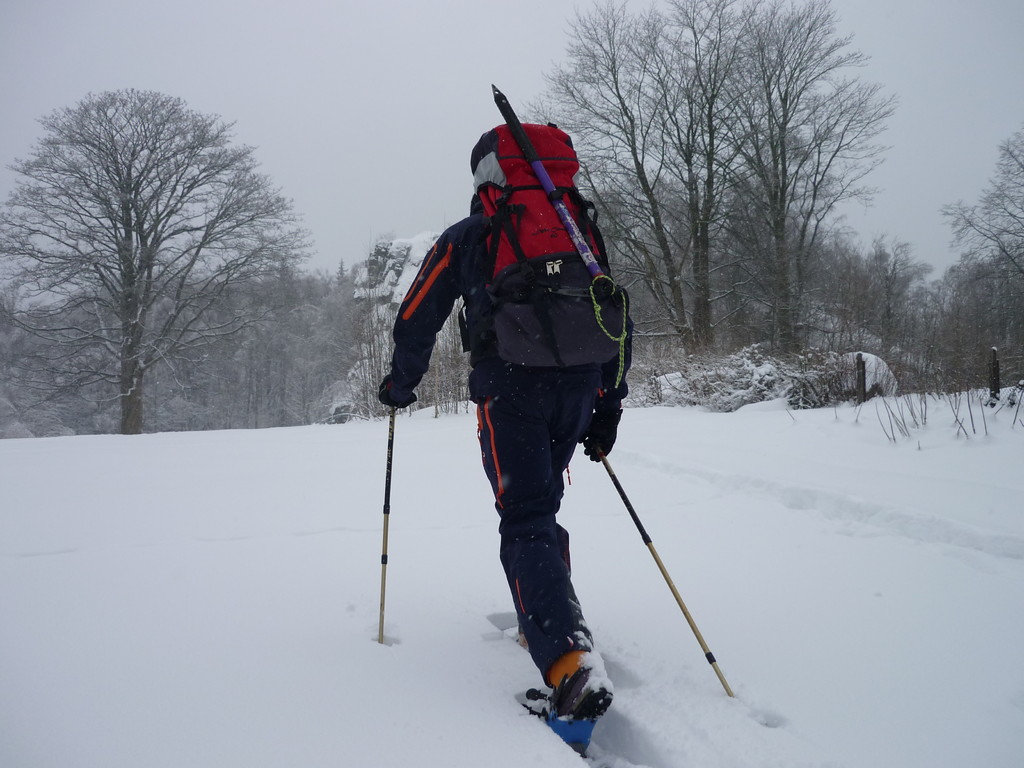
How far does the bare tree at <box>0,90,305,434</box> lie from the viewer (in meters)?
13.9

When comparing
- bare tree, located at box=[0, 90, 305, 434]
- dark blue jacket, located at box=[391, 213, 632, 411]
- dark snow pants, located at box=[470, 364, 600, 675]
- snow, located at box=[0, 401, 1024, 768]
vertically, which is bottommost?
snow, located at box=[0, 401, 1024, 768]

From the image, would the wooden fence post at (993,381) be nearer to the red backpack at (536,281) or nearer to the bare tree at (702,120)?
the red backpack at (536,281)

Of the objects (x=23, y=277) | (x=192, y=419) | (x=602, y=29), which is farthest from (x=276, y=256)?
(x=192, y=419)

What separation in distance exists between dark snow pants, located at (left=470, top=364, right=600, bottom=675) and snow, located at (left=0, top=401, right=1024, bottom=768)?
0.31 m

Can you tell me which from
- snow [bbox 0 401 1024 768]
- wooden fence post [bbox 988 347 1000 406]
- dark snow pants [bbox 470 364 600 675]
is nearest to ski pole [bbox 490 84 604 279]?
dark snow pants [bbox 470 364 600 675]

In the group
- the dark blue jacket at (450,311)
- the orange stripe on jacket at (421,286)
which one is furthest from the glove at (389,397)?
the orange stripe on jacket at (421,286)

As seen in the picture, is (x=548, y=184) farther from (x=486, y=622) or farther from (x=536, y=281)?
(x=486, y=622)

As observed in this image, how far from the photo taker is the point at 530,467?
1689mm

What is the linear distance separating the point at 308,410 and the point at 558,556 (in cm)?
3877

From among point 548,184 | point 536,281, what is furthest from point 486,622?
point 548,184

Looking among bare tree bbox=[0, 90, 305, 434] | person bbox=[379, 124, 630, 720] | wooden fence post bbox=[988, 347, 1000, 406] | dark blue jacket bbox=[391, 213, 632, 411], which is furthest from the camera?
bare tree bbox=[0, 90, 305, 434]

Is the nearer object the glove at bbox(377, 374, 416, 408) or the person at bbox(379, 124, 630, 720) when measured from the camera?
the person at bbox(379, 124, 630, 720)

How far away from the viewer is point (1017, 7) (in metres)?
9.62

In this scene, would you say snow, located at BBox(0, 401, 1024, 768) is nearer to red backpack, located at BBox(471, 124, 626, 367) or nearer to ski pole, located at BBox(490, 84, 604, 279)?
red backpack, located at BBox(471, 124, 626, 367)
